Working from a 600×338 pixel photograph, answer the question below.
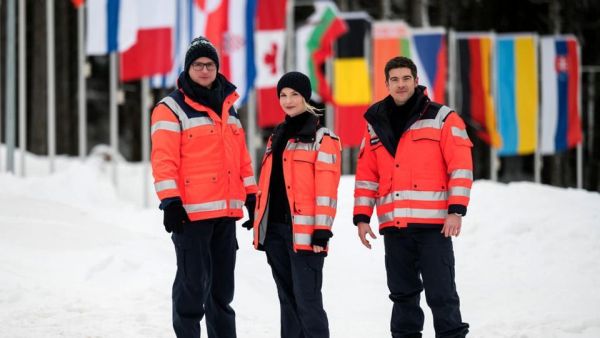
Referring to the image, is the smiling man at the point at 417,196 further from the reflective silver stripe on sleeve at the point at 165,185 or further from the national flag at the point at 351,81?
the national flag at the point at 351,81

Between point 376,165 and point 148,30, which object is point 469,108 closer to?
point 148,30

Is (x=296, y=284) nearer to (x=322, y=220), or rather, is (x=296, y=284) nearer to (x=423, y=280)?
(x=322, y=220)

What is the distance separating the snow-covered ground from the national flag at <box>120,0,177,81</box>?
8.37 feet

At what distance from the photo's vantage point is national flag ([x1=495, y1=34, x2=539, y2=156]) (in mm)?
15594

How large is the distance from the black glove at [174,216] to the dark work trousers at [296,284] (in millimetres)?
586

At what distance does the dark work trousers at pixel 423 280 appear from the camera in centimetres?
532

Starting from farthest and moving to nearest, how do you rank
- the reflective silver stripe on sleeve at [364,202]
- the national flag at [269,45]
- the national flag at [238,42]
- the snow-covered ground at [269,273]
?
the national flag at [269,45]
the national flag at [238,42]
the snow-covered ground at [269,273]
the reflective silver stripe on sleeve at [364,202]

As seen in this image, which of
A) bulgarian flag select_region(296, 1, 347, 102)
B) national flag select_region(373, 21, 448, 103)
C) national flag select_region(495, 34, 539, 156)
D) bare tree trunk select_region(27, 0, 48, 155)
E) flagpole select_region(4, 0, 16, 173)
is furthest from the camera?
bare tree trunk select_region(27, 0, 48, 155)

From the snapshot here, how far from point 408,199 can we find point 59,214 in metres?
6.17

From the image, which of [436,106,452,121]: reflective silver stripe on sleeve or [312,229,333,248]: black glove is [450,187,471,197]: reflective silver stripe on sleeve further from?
[312,229,333,248]: black glove

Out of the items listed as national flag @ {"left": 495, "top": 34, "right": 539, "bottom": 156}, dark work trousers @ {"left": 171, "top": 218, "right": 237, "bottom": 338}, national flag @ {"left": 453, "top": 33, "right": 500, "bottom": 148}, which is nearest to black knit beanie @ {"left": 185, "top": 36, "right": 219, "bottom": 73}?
dark work trousers @ {"left": 171, "top": 218, "right": 237, "bottom": 338}

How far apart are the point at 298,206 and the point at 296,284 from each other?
48 centimetres

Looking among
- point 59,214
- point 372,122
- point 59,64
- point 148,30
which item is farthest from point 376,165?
point 59,64

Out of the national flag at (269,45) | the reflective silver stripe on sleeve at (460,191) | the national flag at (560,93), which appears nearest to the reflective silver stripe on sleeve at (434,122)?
the reflective silver stripe on sleeve at (460,191)
